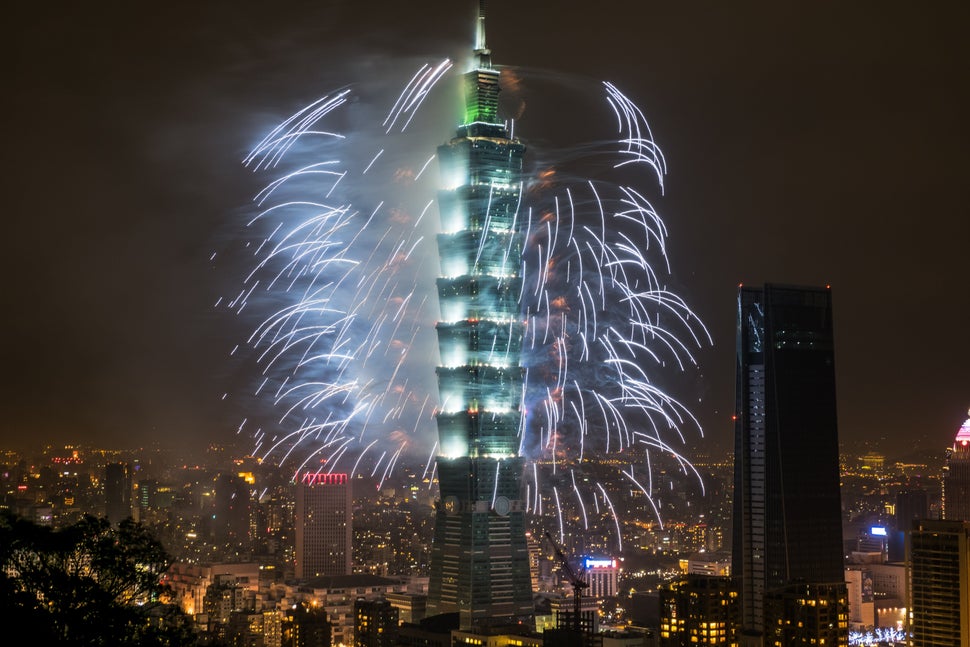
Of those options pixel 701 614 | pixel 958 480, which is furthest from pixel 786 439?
pixel 958 480

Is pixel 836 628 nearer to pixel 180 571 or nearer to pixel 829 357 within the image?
pixel 829 357

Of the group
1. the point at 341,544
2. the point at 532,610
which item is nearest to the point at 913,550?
the point at 532,610

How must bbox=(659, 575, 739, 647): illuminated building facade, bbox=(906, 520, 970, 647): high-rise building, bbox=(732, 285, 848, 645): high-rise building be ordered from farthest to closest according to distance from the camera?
bbox=(732, 285, 848, 645): high-rise building
bbox=(906, 520, 970, 647): high-rise building
bbox=(659, 575, 739, 647): illuminated building facade

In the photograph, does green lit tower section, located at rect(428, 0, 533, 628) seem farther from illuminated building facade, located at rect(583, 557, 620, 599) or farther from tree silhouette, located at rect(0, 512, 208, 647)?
tree silhouette, located at rect(0, 512, 208, 647)

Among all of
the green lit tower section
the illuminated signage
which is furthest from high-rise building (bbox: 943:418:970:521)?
the illuminated signage

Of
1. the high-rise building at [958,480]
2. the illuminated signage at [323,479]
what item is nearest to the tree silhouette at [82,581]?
the high-rise building at [958,480]

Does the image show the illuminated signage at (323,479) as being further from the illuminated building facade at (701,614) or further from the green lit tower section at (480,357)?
the illuminated building facade at (701,614)
